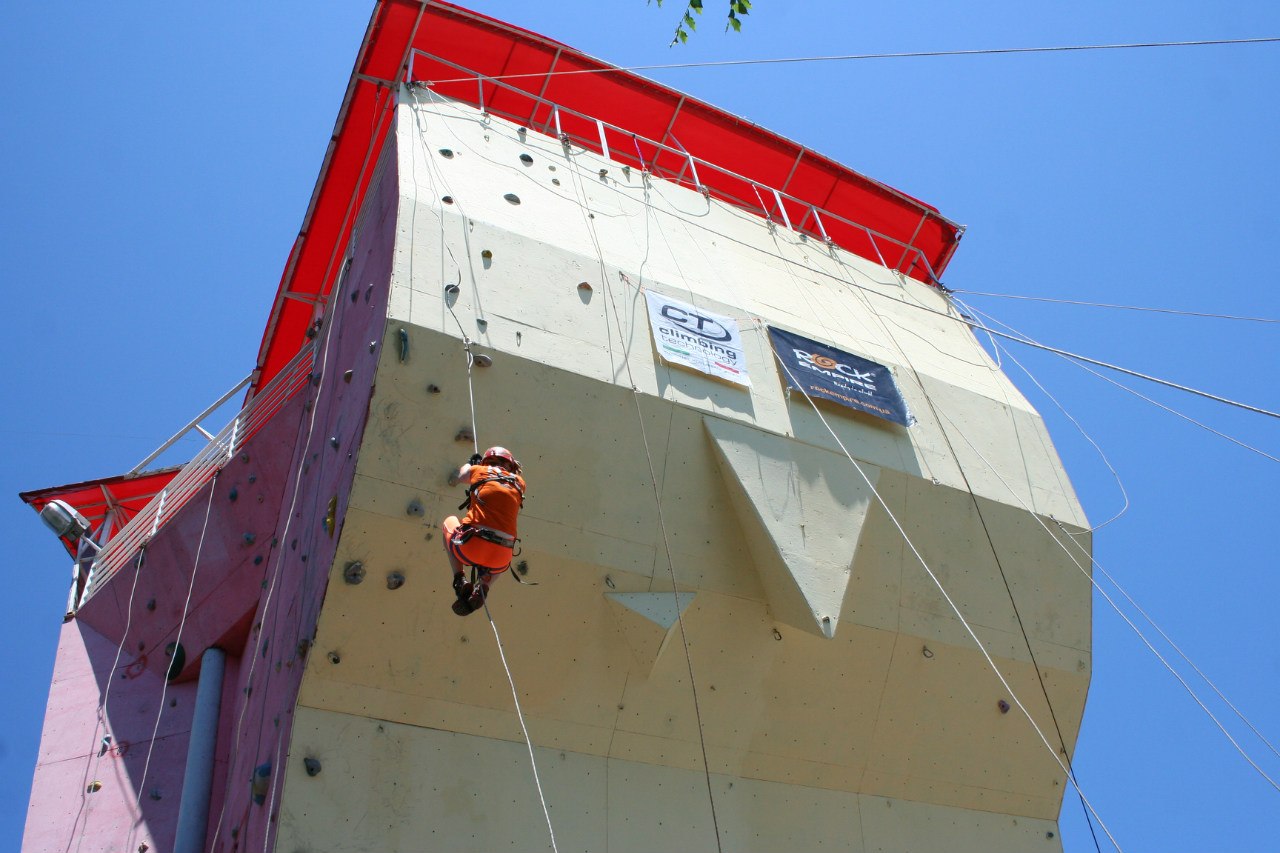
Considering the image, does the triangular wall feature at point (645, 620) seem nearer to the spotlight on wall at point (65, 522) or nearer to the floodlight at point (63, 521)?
the spotlight on wall at point (65, 522)

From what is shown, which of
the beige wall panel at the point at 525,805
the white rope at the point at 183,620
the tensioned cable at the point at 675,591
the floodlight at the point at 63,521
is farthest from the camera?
the floodlight at the point at 63,521

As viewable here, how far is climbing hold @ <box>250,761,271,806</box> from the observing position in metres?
6.95

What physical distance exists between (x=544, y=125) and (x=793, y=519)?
6.35m

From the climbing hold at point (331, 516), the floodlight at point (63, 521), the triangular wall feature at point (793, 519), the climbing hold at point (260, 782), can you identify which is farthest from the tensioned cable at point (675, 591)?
the floodlight at point (63, 521)

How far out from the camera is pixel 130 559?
38.8ft

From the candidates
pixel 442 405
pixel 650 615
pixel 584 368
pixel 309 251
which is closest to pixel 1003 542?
pixel 650 615

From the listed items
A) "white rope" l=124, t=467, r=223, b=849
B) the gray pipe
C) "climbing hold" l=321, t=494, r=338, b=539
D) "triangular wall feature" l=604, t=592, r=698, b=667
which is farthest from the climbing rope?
"white rope" l=124, t=467, r=223, b=849

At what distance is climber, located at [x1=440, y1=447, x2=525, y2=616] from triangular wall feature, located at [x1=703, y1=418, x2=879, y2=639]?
233 centimetres

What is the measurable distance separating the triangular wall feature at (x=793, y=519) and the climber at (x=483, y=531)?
91.7 inches

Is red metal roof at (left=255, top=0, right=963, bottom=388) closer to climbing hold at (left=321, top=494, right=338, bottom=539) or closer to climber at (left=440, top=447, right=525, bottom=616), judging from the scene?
climbing hold at (left=321, top=494, right=338, bottom=539)

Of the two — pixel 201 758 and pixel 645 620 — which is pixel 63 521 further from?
pixel 645 620

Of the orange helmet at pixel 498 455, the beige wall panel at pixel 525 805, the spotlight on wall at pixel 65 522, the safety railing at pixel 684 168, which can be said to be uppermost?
the safety railing at pixel 684 168

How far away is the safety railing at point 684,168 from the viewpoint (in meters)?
11.6

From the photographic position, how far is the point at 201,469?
39.0 ft
